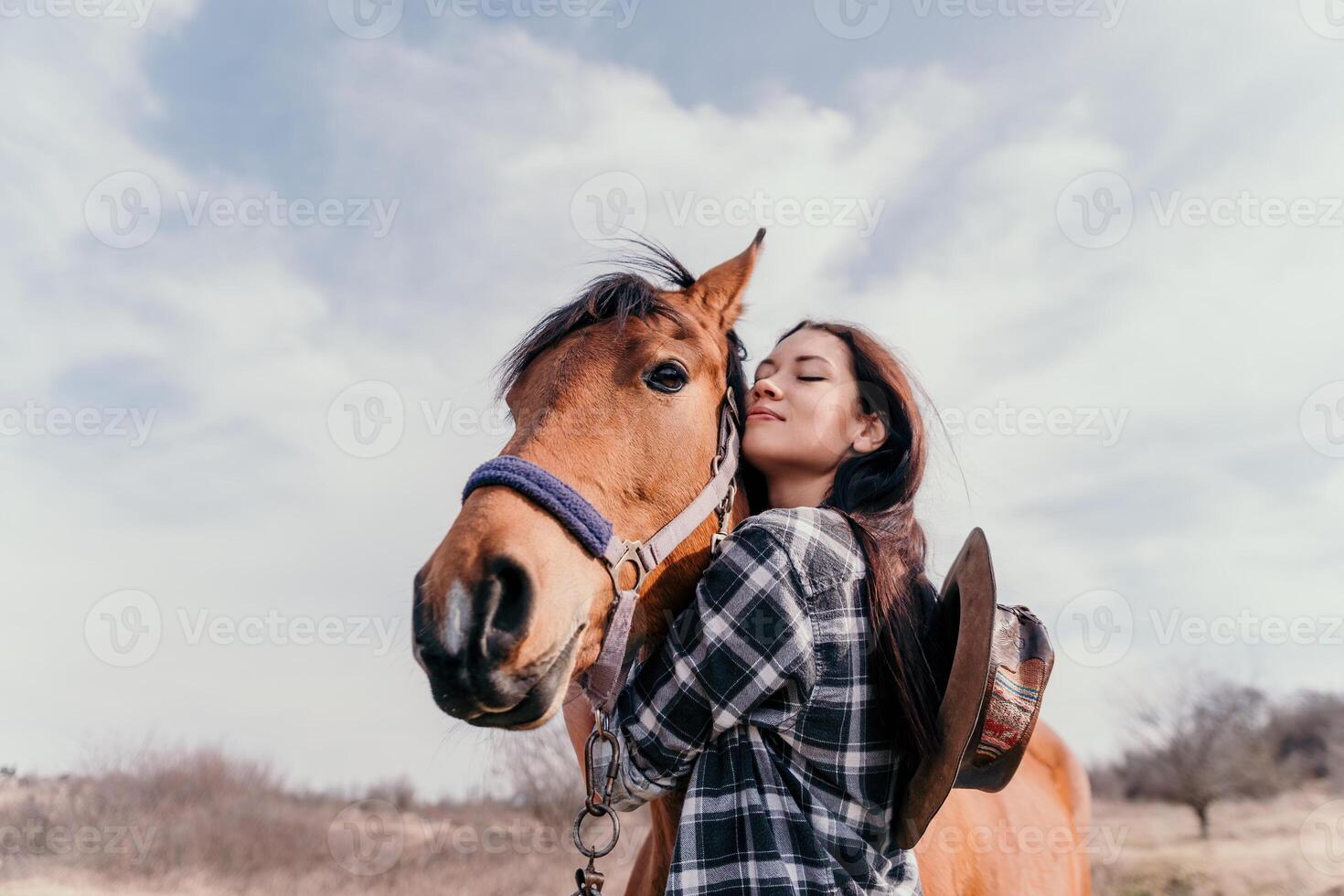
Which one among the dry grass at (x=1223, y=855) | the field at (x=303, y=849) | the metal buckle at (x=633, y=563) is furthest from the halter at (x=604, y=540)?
the dry grass at (x=1223, y=855)

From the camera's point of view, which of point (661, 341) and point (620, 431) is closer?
point (620, 431)

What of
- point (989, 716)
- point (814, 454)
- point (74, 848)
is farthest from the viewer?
point (74, 848)

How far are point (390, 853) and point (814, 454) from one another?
855 cm

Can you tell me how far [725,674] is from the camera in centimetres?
175

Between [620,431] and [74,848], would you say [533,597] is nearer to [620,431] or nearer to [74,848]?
[620,431]

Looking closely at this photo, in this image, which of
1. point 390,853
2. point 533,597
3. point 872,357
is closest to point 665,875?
point 533,597

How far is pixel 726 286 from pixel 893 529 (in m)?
0.93

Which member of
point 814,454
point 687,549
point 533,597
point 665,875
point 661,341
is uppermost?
point 661,341

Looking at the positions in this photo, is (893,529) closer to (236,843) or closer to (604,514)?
(604,514)

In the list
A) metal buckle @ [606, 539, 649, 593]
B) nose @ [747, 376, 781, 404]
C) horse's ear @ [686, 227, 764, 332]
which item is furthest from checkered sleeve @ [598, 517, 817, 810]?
horse's ear @ [686, 227, 764, 332]

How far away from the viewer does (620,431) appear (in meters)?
2.03

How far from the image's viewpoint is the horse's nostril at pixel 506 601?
1561 mm

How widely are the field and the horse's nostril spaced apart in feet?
22.4

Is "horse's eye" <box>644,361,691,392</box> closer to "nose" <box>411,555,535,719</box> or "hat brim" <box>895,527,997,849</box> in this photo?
"nose" <box>411,555,535,719</box>
